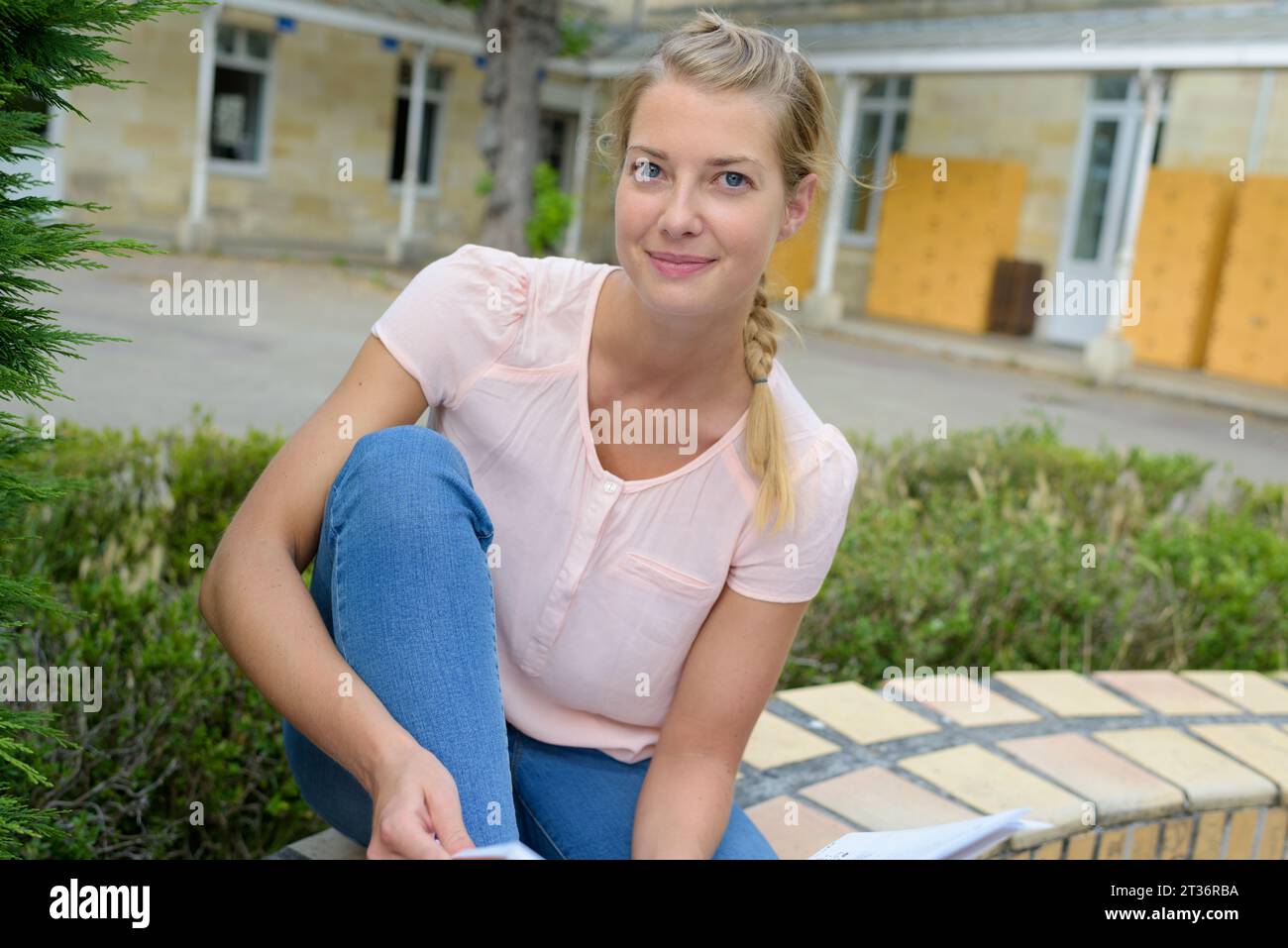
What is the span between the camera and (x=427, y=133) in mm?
19703

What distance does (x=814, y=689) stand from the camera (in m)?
2.82

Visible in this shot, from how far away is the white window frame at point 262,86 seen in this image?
17.2 metres

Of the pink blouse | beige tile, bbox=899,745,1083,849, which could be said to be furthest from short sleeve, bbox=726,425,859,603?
beige tile, bbox=899,745,1083,849

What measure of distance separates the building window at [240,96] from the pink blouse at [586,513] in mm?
16821

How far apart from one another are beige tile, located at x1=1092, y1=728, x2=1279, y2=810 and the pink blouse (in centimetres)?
107

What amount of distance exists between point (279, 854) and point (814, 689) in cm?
130

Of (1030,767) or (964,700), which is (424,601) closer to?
(1030,767)

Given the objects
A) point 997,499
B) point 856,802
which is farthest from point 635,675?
point 997,499

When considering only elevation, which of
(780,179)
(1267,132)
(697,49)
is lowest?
(780,179)

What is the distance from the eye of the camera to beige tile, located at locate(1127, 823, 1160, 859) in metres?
2.39

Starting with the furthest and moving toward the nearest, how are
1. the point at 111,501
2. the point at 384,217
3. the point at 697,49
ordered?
the point at 384,217 < the point at 111,501 < the point at 697,49

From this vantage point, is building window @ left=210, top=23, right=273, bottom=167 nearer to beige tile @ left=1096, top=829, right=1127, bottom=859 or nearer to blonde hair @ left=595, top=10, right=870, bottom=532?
blonde hair @ left=595, top=10, right=870, bottom=532
